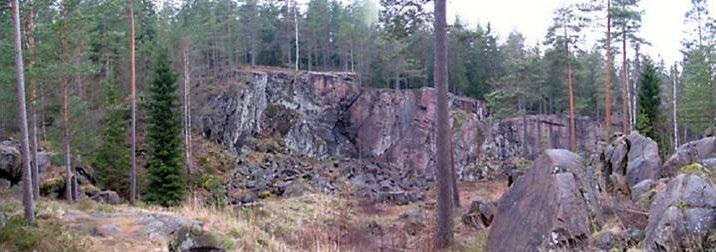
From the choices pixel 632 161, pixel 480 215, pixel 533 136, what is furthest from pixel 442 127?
pixel 533 136

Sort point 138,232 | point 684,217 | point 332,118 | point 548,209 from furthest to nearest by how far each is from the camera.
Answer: point 332,118 < point 138,232 < point 548,209 < point 684,217

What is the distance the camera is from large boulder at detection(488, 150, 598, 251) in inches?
232

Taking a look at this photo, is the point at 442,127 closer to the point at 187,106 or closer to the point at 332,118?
the point at 187,106

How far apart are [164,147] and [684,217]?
21766 millimetres

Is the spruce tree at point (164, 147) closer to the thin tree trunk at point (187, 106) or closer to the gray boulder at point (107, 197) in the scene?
the gray boulder at point (107, 197)

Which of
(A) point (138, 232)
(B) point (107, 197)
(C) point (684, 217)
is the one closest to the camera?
(C) point (684, 217)

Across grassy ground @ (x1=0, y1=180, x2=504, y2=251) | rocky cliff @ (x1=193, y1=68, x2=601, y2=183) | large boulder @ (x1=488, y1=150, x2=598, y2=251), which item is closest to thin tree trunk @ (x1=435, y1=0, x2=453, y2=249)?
grassy ground @ (x1=0, y1=180, x2=504, y2=251)

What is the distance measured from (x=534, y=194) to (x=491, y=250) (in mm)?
852

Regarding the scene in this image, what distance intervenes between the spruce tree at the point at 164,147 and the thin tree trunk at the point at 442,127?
43.9 ft

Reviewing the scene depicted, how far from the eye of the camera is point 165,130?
78.7ft

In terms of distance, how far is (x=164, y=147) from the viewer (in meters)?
23.7

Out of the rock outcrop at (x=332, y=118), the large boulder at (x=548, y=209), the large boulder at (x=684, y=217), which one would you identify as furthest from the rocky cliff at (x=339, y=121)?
the large boulder at (x=684, y=217)

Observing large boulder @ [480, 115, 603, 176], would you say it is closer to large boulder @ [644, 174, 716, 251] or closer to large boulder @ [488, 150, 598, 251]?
large boulder @ [488, 150, 598, 251]

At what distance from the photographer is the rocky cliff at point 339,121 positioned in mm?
37469
